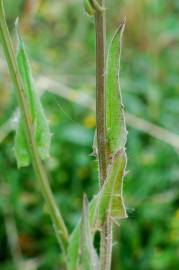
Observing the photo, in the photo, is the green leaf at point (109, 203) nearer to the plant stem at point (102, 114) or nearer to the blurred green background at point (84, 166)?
the plant stem at point (102, 114)

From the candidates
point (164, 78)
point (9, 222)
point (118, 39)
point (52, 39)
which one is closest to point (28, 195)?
point (9, 222)

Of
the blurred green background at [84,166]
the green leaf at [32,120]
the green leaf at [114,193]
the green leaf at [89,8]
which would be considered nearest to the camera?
the green leaf at [89,8]

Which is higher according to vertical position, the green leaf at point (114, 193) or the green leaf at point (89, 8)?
the green leaf at point (89, 8)

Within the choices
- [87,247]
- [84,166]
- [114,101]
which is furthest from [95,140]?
[84,166]

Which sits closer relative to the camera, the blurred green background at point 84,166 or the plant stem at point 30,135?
the plant stem at point 30,135

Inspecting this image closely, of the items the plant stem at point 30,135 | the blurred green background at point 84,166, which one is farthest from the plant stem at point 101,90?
the blurred green background at point 84,166

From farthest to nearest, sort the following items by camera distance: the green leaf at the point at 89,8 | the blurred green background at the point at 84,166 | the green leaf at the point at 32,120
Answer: the blurred green background at the point at 84,166, the green leaf at the point at 32,120, the green leaf at the point at 89,8

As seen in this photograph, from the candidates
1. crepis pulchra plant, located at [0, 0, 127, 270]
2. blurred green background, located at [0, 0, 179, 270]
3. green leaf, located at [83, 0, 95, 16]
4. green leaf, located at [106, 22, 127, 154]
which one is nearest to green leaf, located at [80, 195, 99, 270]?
crepis pulchra plant, located at [0, 0, 127, 270]

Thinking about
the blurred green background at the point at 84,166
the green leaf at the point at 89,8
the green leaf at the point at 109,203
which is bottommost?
the blurred green background at the point at 84,166

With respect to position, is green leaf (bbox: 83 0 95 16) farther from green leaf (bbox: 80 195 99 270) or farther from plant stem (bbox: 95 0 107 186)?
green leaf (bbox: 80 195 99 270)
